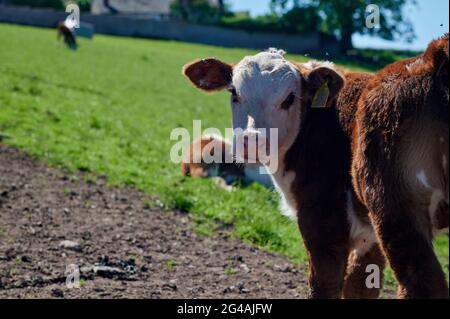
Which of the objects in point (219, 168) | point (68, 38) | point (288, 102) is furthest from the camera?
point (68, 38)

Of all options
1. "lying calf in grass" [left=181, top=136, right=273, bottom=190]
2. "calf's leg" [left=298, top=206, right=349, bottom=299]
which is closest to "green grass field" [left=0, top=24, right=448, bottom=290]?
"lying calf in grass" [left=181, top=136, right=273, bottom=190]

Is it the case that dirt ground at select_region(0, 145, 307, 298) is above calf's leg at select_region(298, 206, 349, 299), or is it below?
below

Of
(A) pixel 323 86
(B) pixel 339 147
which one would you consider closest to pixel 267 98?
(A) pixel 323 86

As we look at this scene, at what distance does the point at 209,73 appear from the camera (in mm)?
5715

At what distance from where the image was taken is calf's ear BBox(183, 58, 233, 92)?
5609mm

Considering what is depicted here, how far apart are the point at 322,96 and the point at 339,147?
1.41ft

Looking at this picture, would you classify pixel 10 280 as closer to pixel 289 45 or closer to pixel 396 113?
pixel 396 113

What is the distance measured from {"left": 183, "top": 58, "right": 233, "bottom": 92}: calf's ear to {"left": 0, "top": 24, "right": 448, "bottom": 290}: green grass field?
9.69 ft

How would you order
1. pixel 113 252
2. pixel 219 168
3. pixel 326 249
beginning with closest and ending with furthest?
pixel 326 249, pixel 113 252, pixel 219 168

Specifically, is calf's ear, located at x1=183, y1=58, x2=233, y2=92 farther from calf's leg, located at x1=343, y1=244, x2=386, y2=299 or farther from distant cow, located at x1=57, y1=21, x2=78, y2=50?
distant cow, located at x1=57, y1=21, x2=78, y2=50

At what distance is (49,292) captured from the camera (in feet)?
18.7

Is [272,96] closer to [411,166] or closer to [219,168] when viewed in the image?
[411,166]

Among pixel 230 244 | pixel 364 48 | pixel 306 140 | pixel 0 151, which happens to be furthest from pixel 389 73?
pixel 364 48

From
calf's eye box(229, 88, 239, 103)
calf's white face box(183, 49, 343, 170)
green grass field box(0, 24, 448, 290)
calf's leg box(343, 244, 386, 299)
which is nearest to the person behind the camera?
calf's white face box(183, 49, 343, 170)
